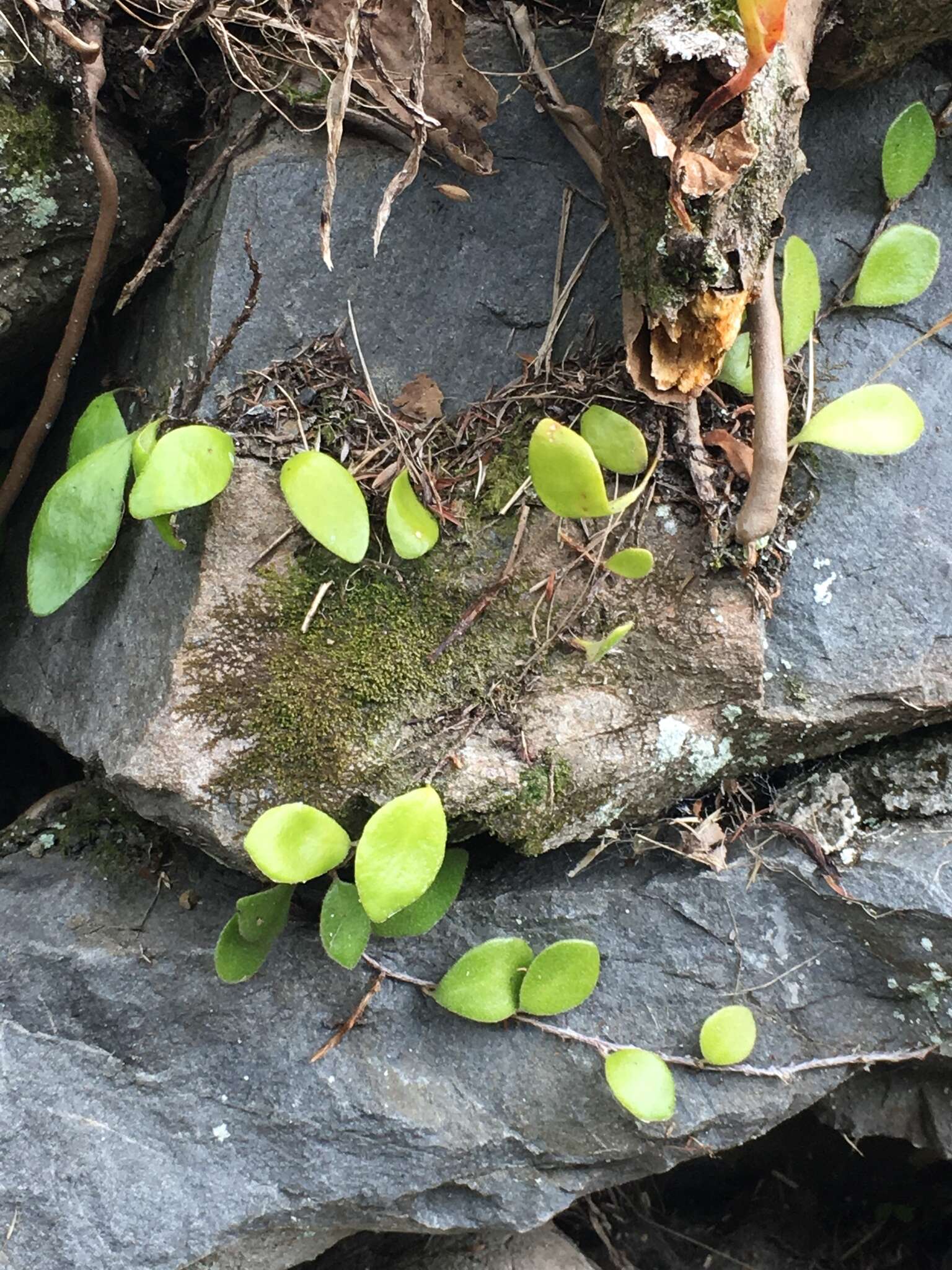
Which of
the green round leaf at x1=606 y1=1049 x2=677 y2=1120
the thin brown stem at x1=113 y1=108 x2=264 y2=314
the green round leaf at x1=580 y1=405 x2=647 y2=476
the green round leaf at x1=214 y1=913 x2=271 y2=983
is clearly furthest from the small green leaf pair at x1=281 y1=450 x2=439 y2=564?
the green round leaf at x1=606 y1=1049 x2=677 y2=1120

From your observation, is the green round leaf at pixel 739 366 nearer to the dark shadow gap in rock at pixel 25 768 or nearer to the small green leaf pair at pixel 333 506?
the small green leaf pair at pixel 333 506

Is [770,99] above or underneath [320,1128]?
above

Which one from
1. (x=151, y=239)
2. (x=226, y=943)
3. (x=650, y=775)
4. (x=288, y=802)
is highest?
(x=151, y=239)

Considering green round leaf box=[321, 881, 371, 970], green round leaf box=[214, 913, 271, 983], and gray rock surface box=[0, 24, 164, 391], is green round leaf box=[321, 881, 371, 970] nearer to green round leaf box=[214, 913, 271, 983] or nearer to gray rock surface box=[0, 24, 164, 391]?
green round leaf box=[214, 913, 271, 983]

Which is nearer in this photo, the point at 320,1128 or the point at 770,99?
the point at 770,99

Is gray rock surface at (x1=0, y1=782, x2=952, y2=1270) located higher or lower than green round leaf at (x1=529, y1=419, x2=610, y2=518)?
lower

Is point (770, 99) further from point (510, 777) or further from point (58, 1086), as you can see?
point (58, 1086)

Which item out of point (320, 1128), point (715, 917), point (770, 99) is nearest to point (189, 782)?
point (320, 1128)
